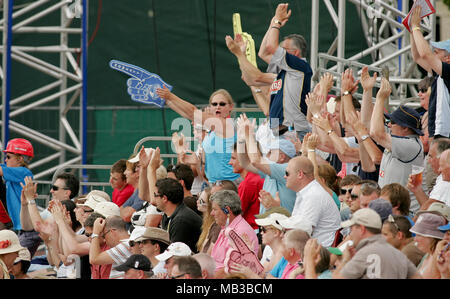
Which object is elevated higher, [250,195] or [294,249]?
[250,195]

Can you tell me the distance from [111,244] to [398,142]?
2.36 m

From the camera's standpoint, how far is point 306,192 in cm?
604

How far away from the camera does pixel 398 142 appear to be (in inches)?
249

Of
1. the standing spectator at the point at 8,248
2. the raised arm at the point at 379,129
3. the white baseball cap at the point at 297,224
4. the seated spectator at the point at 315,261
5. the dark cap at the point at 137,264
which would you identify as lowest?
the standing spectator at the point at 8,248

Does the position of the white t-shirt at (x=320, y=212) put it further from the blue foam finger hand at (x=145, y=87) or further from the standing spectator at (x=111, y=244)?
the blue foam finger hand at (x=145, y=87)

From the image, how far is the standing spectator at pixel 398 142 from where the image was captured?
6293mm

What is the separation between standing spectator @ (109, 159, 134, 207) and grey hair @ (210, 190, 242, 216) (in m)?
1.95

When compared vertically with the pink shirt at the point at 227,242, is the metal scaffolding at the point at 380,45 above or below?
above

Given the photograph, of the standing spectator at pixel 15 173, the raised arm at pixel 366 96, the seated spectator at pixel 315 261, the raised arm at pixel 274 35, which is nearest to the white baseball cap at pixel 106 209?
the standing spectator at pixel 15 173

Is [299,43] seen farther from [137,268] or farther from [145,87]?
[137,268]

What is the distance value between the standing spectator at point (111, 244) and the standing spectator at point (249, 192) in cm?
109

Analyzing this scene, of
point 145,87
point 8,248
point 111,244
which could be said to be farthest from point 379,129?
point 8,248

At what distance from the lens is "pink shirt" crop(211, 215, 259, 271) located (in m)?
6.10

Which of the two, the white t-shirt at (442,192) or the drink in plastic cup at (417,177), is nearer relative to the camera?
the white t-shirt at (442,192)
